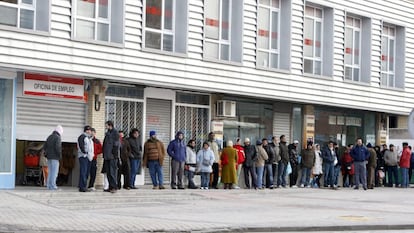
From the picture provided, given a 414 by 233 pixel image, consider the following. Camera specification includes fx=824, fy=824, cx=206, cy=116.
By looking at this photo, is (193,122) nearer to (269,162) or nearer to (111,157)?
(269,162)

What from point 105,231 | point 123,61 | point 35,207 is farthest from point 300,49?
point 105,231

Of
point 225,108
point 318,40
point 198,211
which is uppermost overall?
point 318,40

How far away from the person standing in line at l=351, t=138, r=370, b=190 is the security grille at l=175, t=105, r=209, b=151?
5702 mm

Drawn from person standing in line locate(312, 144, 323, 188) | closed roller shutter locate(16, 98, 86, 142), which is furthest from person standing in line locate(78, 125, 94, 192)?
person standing in line locate(312, 144, 323, 188)

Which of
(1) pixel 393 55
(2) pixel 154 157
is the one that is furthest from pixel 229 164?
(1) pixel 393 55

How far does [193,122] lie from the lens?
27.3m

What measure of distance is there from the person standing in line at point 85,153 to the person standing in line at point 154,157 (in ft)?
8.84

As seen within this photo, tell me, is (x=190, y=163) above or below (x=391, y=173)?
above

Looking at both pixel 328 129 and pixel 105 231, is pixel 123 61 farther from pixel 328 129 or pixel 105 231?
pixel 328 129

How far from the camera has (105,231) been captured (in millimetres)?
13945

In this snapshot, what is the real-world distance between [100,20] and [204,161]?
17.6 ft

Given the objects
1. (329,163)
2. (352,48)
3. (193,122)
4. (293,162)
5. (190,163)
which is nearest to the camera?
(190,163)

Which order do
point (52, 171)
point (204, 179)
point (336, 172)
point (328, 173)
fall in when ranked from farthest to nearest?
point (336, 172) < point (328, 173) < point (204, 179) < point (52, 171)

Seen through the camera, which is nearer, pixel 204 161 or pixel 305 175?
pixel 204 161
